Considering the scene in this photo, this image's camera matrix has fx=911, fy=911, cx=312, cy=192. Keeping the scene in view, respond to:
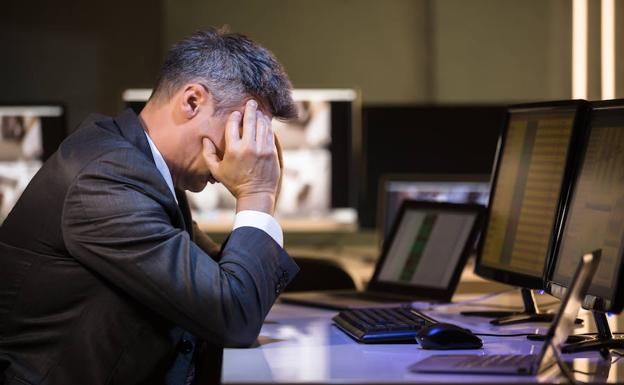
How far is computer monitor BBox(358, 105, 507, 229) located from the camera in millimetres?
3908

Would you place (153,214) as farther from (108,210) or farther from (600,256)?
(600,256)

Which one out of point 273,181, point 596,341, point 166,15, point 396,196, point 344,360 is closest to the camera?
point 344,360

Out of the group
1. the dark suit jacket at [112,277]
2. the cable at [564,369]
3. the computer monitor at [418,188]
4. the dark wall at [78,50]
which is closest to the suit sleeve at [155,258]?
the dark suit jacket at [112,277]

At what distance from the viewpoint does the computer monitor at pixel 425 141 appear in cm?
391

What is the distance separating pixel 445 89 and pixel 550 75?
488 mm

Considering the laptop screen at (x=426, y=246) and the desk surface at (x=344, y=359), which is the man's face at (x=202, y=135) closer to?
the desk surface at (x=344, y=359)

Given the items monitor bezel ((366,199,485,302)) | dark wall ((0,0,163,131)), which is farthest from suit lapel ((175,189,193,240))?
dark wall ((0,0,163,131))

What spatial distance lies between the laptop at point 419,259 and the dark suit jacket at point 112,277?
63cm

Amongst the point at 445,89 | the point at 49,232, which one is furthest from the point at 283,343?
the point at 445,89

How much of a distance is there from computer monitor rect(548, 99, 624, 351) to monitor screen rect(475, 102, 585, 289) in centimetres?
9

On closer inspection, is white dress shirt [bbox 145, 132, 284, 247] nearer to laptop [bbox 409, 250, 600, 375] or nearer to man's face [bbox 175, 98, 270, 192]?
man's face [bbox 175, 98, 270, 192]

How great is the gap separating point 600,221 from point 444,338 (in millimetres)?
340

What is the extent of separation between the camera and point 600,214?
1579 millimetres

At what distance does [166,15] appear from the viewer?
4.21m
